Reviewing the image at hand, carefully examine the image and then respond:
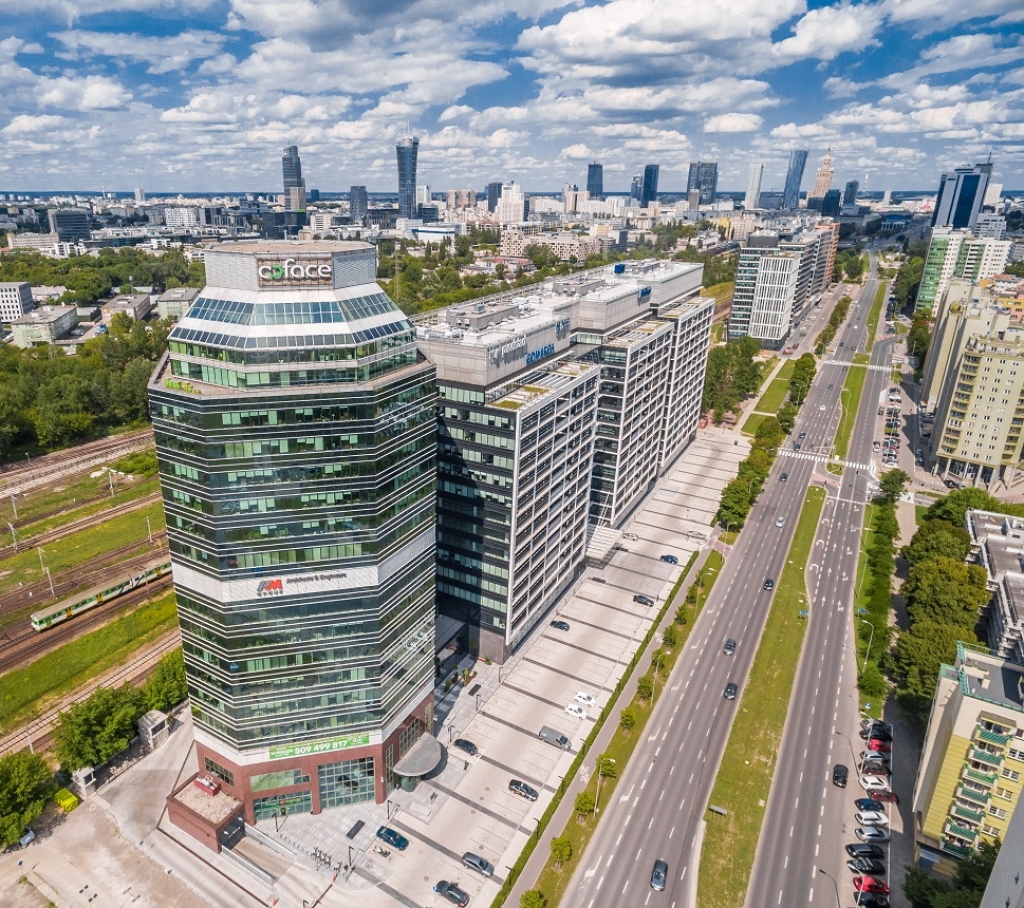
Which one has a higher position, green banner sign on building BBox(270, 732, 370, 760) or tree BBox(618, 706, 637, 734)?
green banner sign on building BBox(270, 732, 370, 760)

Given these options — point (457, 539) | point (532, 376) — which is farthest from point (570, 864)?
point (532, 376)

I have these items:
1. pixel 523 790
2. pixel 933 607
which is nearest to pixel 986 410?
pixel 933 607

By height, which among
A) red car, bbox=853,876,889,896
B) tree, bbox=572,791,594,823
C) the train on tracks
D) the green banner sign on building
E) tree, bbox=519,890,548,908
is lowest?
red car, bbox=853,876,889,896

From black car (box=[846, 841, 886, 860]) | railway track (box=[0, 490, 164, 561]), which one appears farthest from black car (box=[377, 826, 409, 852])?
railway track (box=[0, 490, 164, 561])

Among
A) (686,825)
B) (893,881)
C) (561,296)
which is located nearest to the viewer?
(893,881)

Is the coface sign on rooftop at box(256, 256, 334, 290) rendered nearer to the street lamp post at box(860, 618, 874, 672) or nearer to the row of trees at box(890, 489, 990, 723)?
the row of trees at box(890, 489, 990, 723)

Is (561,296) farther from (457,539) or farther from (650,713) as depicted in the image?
(650,713)

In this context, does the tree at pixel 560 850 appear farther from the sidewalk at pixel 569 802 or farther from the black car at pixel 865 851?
the black car at pixel 865 851
